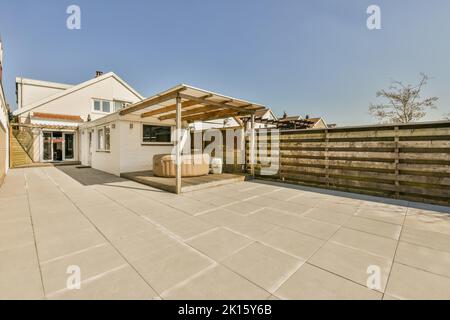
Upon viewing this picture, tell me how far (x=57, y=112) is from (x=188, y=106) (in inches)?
517

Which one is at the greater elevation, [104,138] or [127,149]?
[104,138]

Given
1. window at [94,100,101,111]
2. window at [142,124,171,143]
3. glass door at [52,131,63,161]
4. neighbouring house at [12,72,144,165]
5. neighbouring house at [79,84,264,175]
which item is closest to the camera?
neighbouring house at [79,84,264,175]

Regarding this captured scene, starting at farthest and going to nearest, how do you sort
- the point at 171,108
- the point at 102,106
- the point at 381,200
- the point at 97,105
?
the point at 102,106
the point at 97,105
the point at 171,108
the point at 381,200

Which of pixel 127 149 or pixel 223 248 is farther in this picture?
pixel 127 149

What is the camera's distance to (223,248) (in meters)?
2.62

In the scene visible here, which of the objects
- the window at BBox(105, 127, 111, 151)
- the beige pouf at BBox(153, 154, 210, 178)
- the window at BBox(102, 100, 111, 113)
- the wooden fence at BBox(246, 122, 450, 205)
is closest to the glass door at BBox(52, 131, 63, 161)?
the window at BBox(102, 100, 111, 113)

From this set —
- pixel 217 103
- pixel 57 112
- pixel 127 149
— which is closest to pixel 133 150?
pixel 127 149

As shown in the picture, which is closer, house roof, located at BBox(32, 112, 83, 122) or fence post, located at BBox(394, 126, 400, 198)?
fence post, located at BBox(394, 126, 400, 198)

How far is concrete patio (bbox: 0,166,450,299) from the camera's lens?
1.85 metres

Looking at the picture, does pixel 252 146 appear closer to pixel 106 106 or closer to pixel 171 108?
pixel 171 108

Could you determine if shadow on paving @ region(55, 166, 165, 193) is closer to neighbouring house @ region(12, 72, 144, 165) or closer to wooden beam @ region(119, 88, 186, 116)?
wooden beam @ region(119, 88, 186, 116)

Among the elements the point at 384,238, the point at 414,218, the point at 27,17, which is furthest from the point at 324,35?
the point at 27,17

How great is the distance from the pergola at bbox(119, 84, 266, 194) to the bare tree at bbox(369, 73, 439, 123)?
12566 mm

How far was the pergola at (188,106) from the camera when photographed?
547 cm
